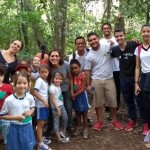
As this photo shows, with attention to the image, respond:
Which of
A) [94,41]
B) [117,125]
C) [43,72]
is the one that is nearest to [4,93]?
[43,72]

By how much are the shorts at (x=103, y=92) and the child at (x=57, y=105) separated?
0.95 meters

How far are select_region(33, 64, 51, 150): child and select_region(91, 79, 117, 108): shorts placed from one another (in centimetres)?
134

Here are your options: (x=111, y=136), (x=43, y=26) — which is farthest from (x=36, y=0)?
(x=111, y=136)

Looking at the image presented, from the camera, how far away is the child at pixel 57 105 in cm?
497

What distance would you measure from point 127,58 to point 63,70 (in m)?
1.30

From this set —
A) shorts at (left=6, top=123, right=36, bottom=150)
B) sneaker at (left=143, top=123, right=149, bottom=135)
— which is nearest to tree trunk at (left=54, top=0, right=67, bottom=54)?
sneaker at (left=143, top=123, right=149, bottom=135)

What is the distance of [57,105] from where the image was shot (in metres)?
5.03

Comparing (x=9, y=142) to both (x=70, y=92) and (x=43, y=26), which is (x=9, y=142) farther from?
(x=43, y=26)

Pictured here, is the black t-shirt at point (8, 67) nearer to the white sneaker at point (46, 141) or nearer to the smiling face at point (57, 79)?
the smiling face at point (57, 79)

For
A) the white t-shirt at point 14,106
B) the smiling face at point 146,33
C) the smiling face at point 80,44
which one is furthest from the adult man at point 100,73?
the white t-shirt at point 14,106

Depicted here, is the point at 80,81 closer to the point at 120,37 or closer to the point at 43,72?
the point at 43,72

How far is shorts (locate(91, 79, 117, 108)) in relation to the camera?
581 centimetres

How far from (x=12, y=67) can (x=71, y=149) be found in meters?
1.75

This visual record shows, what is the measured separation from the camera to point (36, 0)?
1315 centimetres
